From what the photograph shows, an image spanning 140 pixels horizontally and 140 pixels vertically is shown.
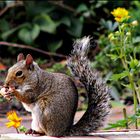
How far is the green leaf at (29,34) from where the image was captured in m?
10.1

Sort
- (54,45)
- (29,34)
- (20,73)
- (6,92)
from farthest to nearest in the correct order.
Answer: (54,45), (29,34), (20,73), (6,92)

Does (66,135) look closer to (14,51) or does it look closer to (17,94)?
(17,94)

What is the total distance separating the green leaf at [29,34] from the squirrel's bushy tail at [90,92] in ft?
17.5

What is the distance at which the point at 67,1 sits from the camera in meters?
10.8

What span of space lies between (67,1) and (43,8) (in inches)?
18.6

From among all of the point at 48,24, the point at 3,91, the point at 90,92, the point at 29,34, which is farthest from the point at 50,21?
the point at 3,91

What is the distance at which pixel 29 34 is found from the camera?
10.1 metres

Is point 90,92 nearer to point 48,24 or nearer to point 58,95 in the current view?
point 58,95

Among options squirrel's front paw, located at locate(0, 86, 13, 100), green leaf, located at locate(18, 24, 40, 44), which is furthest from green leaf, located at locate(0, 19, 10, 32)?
squirrel's front paw, located at locate(0, 86, 13, 100)

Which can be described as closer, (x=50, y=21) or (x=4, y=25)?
(x=50, y=21)

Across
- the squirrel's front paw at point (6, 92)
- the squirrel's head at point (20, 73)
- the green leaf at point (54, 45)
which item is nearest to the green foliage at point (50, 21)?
the green leaf at point (54, 45)

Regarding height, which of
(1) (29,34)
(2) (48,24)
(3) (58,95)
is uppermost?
(2) (48,24)

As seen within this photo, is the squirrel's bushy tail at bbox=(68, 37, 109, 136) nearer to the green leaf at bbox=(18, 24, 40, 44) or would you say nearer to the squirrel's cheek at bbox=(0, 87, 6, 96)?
the squirrel's cheek at bbox=(0, 87, 6, 96)

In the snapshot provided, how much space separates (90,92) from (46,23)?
5583 mm
